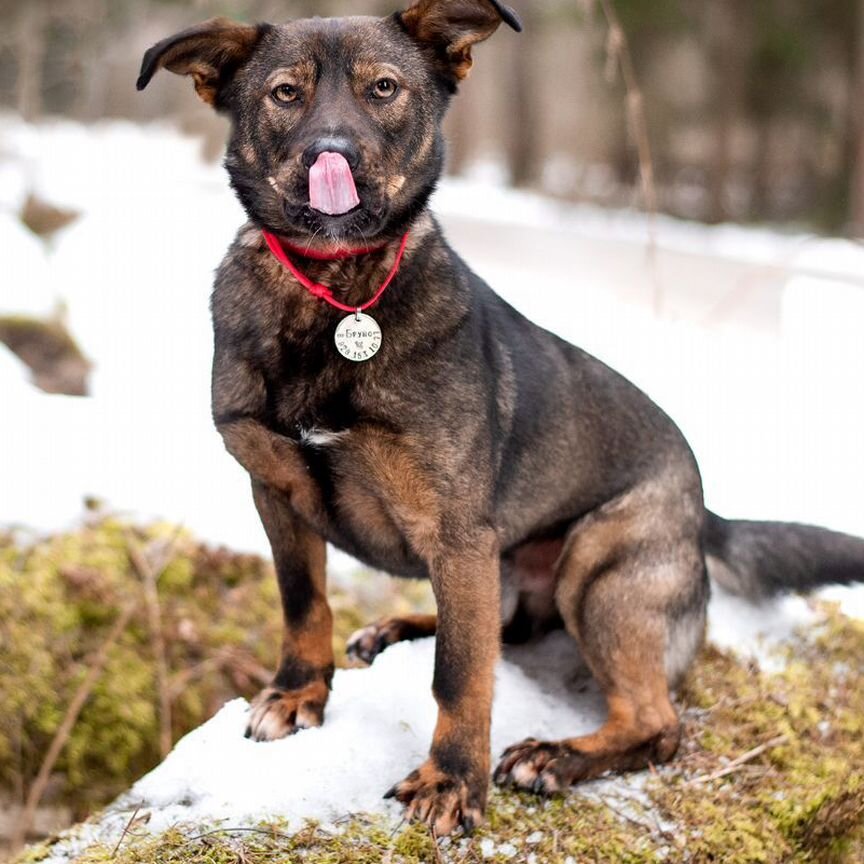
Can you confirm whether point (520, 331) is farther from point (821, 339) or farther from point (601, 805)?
point (821, 339)

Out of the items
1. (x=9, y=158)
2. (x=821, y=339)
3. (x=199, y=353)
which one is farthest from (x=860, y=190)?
(x=9, y=158)

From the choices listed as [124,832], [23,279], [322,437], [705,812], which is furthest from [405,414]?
[23,279]

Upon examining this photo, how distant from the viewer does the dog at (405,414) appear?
2.74 meters

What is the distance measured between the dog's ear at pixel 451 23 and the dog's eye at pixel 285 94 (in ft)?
1.23

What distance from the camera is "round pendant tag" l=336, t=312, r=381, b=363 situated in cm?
285

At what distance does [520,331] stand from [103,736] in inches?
87.9

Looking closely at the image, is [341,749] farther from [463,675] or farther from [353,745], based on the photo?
[463,675]

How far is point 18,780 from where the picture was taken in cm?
405

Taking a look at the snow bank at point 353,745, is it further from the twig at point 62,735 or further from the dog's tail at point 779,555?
the dog's tail at point 779,555

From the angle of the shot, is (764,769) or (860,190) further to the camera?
(860,190)

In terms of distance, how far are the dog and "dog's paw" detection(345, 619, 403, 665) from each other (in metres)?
0.50

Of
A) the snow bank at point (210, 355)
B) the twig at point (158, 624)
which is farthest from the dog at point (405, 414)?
the snow bank at point (210, 355)

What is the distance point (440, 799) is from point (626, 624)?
2.58ft

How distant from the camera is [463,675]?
292 cm
